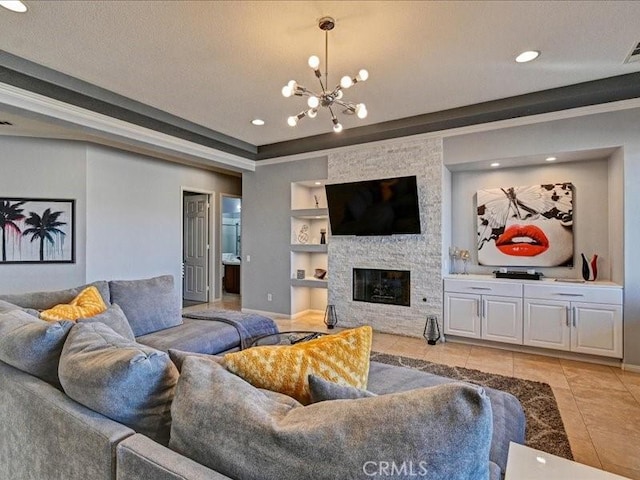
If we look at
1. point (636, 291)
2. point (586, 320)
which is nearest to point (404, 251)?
point (586, 320)

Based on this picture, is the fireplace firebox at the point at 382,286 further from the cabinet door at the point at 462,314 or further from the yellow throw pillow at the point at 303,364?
the yellow throw pillow at the point at 303,364

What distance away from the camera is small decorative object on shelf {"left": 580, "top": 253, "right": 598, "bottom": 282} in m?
3.87

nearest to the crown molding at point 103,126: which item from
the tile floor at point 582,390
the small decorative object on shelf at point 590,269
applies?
the tile floor at point 582,390

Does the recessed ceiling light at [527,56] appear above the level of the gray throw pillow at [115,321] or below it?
above

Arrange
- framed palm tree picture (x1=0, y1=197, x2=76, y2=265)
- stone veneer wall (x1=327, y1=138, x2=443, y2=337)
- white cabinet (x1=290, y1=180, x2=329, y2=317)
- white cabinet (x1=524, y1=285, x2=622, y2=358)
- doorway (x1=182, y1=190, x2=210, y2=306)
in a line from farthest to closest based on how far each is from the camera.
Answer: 1. doorway (x1=182, y1=190, x2=210, y2=306)
2. white cabinet (x1=290, y1=180, x2=329, y2=317)
3. framed palm tree picture (x1=0, y1=197, x2=76, y2=265)
4. stone veneer wall (x1=327, y1=138, x2=443, y2=337)
5. white cabinet (x1=524, y1=285, x2=622, y2=358)

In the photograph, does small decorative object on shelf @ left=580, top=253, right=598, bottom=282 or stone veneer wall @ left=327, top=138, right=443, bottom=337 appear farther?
stone veneer wall @ left=327, top=138, right=443, bottom=337

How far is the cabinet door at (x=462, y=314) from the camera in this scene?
420cm

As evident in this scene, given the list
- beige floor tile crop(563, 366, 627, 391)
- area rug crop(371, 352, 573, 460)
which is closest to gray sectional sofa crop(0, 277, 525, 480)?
area rug crop(371, 352, 573, 460)

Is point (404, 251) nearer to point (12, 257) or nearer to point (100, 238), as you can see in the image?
point (100, 238)

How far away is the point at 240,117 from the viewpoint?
13.9 feet

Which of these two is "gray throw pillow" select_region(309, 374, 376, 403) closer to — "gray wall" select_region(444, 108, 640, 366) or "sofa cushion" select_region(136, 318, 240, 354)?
"sofa cushion" select_region(136, 318, 240, 354)

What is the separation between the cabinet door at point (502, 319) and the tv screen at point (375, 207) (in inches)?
50.1

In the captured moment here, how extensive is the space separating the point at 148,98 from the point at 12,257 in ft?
10.4

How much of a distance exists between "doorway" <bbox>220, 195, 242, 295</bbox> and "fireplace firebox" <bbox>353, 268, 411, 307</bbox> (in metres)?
4.11
